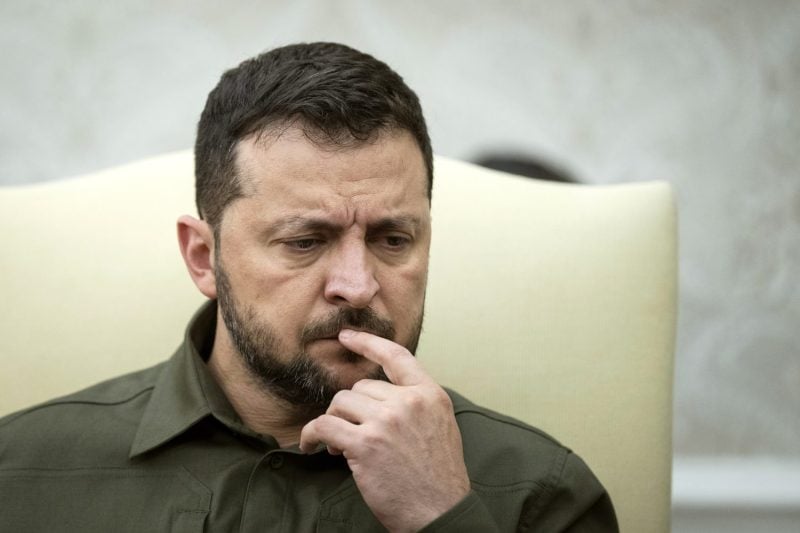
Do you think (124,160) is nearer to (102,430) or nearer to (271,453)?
(102,430)

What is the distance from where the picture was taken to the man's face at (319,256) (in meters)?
1.16

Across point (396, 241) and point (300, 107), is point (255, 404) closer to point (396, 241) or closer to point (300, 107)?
point (396, 241)

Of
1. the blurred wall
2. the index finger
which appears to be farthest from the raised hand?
the blurred wall

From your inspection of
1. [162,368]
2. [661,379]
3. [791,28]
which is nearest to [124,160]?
[162,368]

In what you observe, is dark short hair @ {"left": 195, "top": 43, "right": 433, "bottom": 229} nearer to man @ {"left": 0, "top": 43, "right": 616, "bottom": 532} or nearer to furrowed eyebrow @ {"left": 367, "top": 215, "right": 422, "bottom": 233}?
man @ {"left": 0, "top": 43, "right": 616, "bottom": 532}

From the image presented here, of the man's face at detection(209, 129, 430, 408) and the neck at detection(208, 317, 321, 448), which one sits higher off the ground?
the man's face at detection(209, 129, 430, 408)

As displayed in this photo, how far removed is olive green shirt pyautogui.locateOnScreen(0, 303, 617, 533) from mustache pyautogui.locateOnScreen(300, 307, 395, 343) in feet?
0.49

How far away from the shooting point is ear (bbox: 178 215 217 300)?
4.26 feet

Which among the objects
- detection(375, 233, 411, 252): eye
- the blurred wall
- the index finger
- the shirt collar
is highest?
the blurred wall

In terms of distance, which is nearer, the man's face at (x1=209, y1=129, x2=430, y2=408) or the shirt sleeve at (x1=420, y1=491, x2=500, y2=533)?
the shirt sleeve at (x1=420, y1=491, x2=500, y2=533)

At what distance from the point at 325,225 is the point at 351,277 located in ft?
0.24

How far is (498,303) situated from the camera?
141 centimetres

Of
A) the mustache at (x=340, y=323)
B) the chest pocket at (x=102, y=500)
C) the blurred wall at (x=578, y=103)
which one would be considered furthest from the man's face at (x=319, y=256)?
the blurred wall at (x=578, y=103)

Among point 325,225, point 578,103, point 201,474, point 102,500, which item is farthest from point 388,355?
point 578,103
